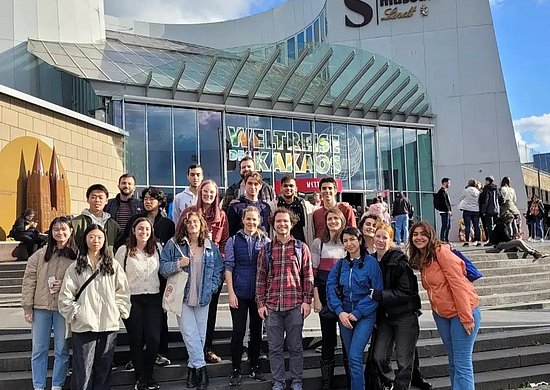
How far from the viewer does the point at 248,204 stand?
18.5 feet

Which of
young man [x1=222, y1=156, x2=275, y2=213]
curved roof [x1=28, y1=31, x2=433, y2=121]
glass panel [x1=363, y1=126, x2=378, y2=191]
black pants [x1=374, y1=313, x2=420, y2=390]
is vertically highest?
curved roof [x1=28, y1=31, x2=433, y2=121]

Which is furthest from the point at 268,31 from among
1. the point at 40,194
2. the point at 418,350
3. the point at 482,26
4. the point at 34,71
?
the point at 418,350

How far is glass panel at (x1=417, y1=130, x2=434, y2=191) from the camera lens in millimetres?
25781

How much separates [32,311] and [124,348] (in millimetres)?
1191

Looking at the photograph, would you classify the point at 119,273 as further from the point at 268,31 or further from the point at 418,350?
the point at 268,31

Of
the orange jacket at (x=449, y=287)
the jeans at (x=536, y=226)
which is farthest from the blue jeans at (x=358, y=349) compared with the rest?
the jeans at (x=536, y=226)

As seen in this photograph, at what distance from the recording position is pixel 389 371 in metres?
4.82

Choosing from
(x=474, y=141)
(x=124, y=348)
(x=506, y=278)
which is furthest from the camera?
(x=474, y=141)

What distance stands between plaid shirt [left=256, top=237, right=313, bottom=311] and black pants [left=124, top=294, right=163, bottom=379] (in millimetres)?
985

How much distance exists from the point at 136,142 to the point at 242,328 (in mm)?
15121

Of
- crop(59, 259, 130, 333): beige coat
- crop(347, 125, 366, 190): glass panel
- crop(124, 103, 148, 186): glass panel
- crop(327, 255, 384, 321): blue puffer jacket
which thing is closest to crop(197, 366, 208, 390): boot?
crop(59, 259, 130, 333): beige coat

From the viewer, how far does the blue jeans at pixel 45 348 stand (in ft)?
15.5

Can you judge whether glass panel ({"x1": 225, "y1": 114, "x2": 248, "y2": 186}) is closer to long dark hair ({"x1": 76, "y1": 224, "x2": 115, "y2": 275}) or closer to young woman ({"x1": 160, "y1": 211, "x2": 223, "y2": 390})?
young woman ({"x1": 160, "y1": 211, "x2": 223, "y2": 390})

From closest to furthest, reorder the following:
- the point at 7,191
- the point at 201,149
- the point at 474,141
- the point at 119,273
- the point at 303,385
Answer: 1. the point at 119,273
2. the point at 303,385
3. the point at 7,191
4. the point at 201,149
5. the point at 474,141
